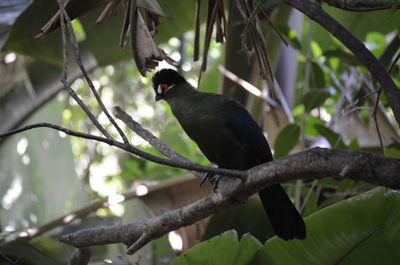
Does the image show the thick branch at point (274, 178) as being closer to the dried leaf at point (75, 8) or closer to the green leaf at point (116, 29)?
the dried leaf at point (75, 8)

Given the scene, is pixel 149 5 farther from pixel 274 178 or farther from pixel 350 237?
pixel 350 237

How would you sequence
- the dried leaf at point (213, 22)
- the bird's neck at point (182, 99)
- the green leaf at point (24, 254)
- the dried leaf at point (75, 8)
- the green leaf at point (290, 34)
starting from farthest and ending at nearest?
the green leaf at point (290, 34) → the bird's neck at point (182, 99) → the green leaf at point (24, 254) → the dried leaf at point (213, 22) → the dried leaf at point (75, 8)

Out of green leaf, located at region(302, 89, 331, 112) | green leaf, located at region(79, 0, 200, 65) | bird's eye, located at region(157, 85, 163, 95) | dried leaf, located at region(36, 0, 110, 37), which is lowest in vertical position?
green leaf, located at region(302, 89, 331, 112)

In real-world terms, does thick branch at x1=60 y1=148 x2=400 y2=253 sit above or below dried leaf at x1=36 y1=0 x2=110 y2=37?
below

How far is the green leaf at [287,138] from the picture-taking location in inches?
105

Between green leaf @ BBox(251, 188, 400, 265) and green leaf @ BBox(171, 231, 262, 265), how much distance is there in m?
0.05

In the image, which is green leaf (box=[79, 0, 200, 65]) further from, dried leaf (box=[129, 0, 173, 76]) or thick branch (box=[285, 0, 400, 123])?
thick branch (box=[285, 0, 400, 123])

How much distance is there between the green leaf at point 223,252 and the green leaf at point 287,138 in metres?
0.91

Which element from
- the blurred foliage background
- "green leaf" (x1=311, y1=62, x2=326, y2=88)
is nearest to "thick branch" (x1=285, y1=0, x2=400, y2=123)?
the blurred foliage background

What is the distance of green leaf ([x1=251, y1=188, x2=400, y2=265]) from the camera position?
171 centimetres

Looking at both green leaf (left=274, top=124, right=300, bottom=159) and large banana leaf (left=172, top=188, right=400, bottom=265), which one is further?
green leaf (left=274, top=124, right=300, bottom=159)

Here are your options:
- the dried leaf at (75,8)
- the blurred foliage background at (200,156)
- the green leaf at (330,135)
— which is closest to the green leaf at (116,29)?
the blurred foliage background at (200,156)

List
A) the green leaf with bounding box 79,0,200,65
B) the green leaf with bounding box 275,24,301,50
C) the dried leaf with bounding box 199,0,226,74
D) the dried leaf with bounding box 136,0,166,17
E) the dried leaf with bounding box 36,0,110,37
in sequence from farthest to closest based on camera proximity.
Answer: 1. the green leaf with bounding box 79,0,200,65
2. the green leaf with bounding box 275,24,301,50
3. the dried leaf with bounding box 199,0,226,74
4. the dried leaf with bounding box 36,0,110,37
5. the dried leaf with bounding box 136,0,166,17

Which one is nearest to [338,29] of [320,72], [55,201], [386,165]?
[386,165]
